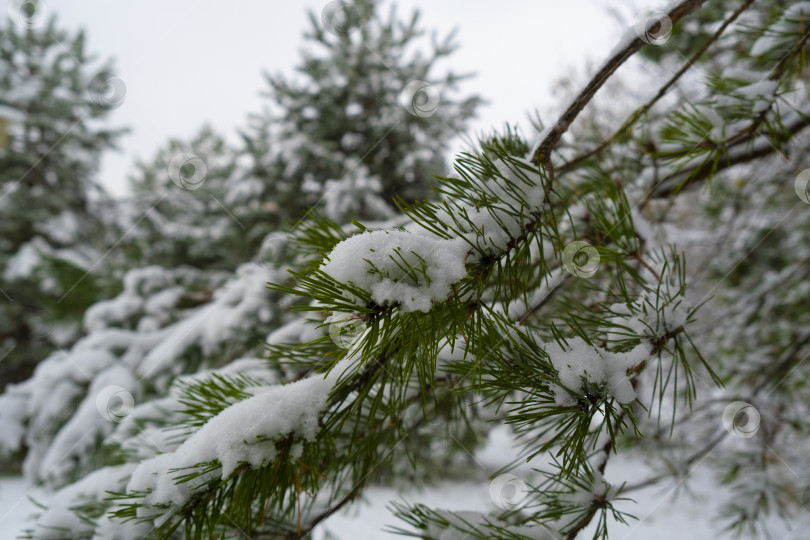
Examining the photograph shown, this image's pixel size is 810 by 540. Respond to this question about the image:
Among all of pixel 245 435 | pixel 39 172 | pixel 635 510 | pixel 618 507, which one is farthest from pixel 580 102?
pixel 39 172

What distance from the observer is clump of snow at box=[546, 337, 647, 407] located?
530mm

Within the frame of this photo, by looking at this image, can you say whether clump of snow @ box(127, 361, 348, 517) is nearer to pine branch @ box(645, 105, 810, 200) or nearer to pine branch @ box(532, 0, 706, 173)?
pine branch @ box(532, 0, 706, 173)

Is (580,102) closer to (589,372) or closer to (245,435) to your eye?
(589,372)

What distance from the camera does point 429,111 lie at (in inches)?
133

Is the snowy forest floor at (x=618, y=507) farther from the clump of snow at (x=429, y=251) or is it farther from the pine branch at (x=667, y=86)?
the clump of snow at (x=429, y=251)

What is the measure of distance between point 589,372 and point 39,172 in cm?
1003

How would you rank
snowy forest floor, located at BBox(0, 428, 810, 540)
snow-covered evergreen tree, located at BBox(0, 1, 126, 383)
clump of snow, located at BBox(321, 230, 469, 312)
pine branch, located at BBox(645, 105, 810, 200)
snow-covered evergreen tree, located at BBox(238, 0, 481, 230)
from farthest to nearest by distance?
snow-covered evergreen tree, located at BBox(0, 1, 126, 383)
snowy forest floor, located at BBox(0, 428, 810, 540)
snow-covered evergreen tree, located at BBox(238, 0, 481, 230)
pine branch, located at BBox(645, 105, 810, 200)
clump of snow, located at BBox(321, 230, 469, 312)

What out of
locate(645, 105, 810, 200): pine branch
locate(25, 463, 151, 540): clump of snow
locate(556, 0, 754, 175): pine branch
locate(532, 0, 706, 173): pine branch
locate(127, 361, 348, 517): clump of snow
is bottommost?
locate(25, 463, 151, 540): clump of snow

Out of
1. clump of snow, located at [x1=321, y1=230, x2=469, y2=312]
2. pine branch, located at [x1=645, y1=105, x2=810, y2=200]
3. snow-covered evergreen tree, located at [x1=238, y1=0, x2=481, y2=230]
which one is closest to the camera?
clump of snow, located at [x1=321, y1=230, x2=469, y2=312]

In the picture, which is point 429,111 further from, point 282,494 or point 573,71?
point 573,71

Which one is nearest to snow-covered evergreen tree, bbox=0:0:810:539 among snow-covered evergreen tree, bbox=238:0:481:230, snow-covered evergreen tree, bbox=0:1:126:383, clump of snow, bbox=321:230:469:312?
clump of snow, bbox=321:230:469:312

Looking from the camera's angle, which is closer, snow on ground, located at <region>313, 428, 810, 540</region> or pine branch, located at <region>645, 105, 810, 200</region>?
pine branch, located at <region>645, 105, 810, 200</region>

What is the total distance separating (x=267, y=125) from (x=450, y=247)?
12.9 feet

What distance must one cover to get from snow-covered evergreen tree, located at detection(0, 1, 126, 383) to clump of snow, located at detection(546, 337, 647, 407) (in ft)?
27.5
